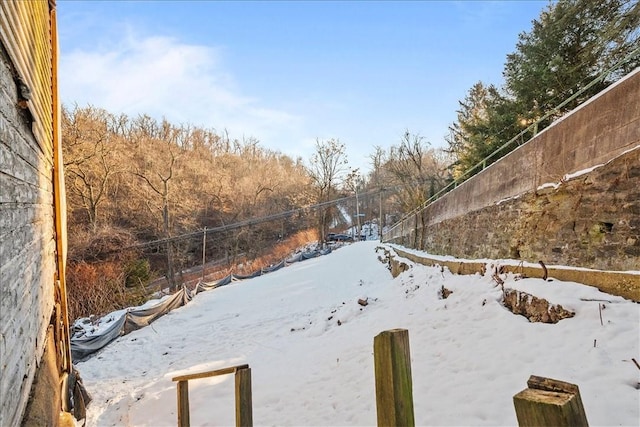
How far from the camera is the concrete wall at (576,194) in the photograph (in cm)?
355

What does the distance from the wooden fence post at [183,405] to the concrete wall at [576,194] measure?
4353 mm

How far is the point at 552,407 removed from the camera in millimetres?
791

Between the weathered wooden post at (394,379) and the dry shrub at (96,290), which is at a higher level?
the weathered wooden post at (394,379)

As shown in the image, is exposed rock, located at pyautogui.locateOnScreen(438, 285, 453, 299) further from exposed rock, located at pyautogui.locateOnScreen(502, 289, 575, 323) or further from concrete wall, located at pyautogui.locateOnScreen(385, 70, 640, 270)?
exposed rock, located at pyautogui.locateOnScreen(502, 289, 575, 323)

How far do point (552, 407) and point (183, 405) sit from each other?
3.05m

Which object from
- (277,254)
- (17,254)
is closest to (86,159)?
(277,254)

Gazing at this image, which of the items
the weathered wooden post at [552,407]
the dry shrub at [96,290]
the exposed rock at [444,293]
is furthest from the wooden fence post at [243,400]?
the dry shrub at [96,290]

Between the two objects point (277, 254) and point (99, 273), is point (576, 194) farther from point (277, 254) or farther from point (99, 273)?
point (277, 254)

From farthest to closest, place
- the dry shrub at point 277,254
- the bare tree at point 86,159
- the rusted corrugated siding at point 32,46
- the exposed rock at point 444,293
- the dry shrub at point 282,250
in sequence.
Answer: the dry shrub at point 282,250, the dry shrub at point 277,254, the bare tree at point 86,159, the exposed rock at point 444,293, the rusted corrugated siding at point 32,46

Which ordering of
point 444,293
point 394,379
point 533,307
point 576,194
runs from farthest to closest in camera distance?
point 444,293
point 576,194
point 533,307
point 394,379

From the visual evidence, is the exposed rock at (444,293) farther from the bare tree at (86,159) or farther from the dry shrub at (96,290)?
the bare tree at (86,159)

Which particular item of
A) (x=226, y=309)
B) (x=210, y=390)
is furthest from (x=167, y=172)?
(x=210, y=390)

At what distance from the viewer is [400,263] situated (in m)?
11.8

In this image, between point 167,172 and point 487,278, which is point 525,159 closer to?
point 487,278
